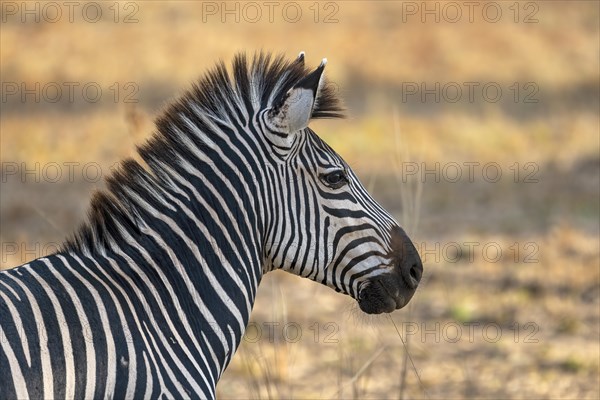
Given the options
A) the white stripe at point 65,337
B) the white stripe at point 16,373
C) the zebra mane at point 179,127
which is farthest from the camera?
the zebra mane at point 179,127

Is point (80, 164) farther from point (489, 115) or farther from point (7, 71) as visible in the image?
point (489, 115)

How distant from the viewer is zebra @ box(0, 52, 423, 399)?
3.82 meters

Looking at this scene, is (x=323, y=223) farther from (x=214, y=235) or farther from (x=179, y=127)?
(x=179, y=127)

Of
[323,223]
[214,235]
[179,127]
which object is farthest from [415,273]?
[179,127]

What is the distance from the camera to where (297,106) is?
4059 mm

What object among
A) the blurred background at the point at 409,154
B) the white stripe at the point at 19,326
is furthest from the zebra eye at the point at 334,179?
the white stripe at the point at 19,326

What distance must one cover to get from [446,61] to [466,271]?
1431 centimetres

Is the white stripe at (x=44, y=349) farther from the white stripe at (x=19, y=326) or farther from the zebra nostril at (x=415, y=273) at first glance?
the zebra nostril at (x=415, y=273)

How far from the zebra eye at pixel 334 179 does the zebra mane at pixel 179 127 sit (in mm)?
333

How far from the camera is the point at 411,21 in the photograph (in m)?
26.4

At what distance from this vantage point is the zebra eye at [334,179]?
4188 mm

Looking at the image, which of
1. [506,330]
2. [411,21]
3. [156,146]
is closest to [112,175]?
[156,146]

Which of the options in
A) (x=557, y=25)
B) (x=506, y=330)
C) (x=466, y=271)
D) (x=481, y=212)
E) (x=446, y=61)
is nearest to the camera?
(x=506, y=330)

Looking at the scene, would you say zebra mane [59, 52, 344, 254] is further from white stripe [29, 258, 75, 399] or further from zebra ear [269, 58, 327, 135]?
white stripe [29, 258, 75, 399]
